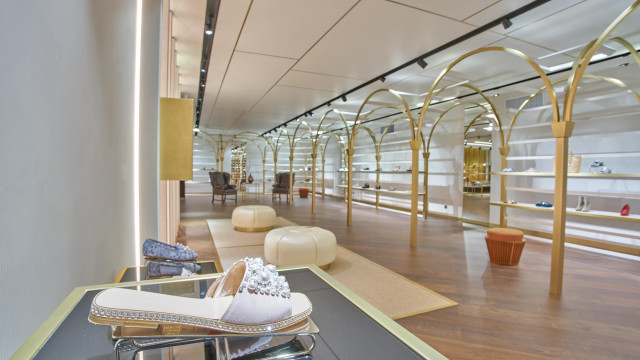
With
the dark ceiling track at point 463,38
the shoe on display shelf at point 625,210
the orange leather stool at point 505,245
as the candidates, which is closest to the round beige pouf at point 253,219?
the dark ceiling track at point 463,38

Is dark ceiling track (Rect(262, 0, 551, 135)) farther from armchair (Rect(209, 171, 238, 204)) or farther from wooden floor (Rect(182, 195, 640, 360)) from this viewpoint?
armchair (Rect(209, 171, 238, 204))

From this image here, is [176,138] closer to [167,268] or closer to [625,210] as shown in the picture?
[167,268]

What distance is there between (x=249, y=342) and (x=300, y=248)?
3000 mm

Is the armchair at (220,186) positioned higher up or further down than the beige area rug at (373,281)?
higher up

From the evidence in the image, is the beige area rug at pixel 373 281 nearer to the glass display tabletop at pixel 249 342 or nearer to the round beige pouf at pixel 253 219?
the round beige pouf at pixel 253 219

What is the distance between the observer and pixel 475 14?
3590 mm

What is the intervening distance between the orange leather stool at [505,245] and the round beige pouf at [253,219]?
3.83 metres

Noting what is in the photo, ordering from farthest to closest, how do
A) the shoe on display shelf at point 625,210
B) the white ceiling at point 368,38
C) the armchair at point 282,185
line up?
the armchair at point 282,185 < the shoe on display shelf at point 625,210 < the white ceiling at point 368,38

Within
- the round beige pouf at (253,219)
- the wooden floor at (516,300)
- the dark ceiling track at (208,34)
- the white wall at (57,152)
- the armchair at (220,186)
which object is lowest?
the wooden floor at (516,300)

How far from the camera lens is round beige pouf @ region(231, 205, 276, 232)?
597cm

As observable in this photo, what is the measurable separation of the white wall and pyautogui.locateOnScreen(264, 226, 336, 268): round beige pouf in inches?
87.2

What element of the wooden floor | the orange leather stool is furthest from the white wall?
the orange leather stool

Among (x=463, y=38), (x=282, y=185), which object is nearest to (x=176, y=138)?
(x=463, y=38)

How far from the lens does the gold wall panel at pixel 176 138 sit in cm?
236
